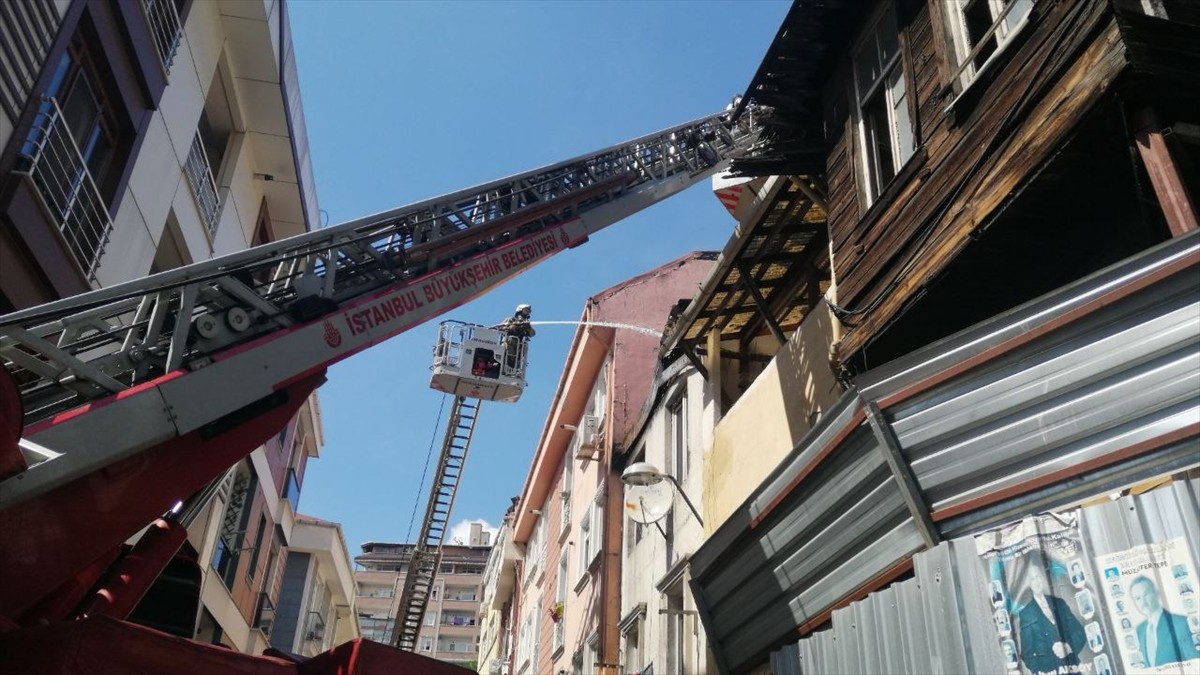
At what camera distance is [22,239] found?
840 cm

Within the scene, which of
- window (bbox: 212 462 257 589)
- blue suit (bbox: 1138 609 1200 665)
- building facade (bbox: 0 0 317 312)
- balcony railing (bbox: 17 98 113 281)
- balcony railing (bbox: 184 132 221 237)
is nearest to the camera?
blue suit (bbox: 1138 609 1200 665)

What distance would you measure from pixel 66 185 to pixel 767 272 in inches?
320

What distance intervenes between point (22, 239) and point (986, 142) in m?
8.10

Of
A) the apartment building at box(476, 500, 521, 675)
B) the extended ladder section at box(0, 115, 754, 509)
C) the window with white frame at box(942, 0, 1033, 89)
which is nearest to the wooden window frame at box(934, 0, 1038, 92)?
the window with white frame at box(942, 0, 1033, 89)

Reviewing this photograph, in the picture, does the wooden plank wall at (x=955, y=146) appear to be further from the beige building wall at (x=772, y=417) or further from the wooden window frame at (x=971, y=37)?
the beige building wall at (x=772, y=417)

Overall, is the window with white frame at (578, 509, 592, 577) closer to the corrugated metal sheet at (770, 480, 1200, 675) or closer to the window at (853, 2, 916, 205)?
the window at (853, 2, 916, 205)

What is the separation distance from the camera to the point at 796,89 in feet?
33.0

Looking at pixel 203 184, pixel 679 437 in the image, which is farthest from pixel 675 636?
pixel 203 184

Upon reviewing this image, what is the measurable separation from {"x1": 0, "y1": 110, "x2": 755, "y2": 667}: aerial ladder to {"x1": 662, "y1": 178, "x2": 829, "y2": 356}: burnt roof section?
3.18m

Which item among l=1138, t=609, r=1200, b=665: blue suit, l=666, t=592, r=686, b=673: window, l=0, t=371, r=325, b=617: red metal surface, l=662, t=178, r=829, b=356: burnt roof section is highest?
l=662, t=178, r=829, b=356: burnt roof section

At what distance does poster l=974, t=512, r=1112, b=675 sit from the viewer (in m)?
4.06

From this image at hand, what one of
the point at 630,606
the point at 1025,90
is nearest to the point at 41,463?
the point at 1025,90

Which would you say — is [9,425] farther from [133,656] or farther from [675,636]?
[675,636]

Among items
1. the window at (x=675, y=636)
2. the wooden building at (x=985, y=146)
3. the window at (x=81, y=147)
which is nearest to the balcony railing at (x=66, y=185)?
the window at (x=81, y=147)
